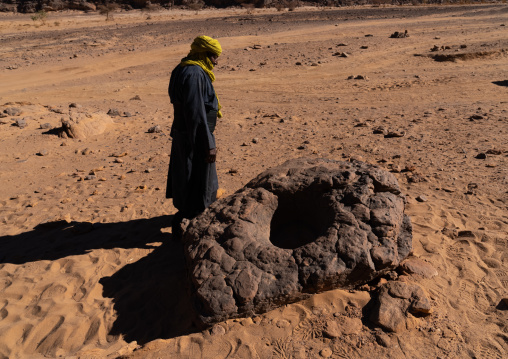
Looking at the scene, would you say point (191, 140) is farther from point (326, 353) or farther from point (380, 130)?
point (380, 130)

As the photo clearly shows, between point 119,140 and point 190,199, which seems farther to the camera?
point 119,140

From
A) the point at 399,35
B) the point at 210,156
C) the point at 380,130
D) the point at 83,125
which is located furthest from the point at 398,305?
the point at 399,35

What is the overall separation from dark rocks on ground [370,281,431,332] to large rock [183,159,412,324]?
15 cm

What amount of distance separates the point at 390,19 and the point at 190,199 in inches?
803

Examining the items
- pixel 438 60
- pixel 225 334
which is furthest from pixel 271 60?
pixel 225 334

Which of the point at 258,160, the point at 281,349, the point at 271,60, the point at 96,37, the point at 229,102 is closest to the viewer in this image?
the point at 281,349

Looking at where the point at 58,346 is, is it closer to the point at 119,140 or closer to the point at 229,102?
the point at 119,140

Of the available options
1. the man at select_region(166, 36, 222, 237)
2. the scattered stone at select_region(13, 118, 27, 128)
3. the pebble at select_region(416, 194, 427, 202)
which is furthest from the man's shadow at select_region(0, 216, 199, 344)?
the scattered stone at select_region(13, 118, 27, 128)

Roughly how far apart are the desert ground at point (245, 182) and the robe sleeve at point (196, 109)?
113cm

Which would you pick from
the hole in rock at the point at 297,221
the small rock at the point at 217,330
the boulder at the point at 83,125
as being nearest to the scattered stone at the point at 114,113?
the boulder at the point at 83,125

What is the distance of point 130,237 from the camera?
3996 mm

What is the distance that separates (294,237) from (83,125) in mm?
4972

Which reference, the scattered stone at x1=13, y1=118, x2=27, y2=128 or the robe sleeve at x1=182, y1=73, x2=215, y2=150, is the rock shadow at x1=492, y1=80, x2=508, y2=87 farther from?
the scattered stone at x1=13, y1=118, x2=27, y2=128

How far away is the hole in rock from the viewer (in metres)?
3.32
